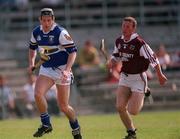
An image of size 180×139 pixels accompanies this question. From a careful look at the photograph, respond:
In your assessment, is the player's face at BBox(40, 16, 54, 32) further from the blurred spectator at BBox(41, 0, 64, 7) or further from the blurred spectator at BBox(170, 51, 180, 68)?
the blurred spectator at BBox(41, 0, 64, 7)

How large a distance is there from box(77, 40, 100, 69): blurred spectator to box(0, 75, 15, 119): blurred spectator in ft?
10.3

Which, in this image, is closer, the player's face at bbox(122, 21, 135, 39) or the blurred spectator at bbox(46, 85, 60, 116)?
the player's face at bbox(122, 21, 135, 39)

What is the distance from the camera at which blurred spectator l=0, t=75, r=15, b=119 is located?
27447 millimetres

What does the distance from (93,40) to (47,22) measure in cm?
1707

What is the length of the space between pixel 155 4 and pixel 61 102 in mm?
18380

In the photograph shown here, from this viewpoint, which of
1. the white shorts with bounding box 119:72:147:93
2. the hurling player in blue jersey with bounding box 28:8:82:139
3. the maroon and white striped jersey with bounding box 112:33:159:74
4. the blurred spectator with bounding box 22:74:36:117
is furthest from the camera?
the blurred spectator with bounding box 22:74:36:117

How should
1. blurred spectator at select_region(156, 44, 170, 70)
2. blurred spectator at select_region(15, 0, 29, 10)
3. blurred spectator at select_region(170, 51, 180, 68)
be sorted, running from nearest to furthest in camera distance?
blurred spectator at select_region(156, 44, 170, 70) → blurred spectator at select_region(170, 51, 180, 68) → blurred spectator at select_region(15, 0, 29, 10)

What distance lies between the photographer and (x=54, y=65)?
15.2m

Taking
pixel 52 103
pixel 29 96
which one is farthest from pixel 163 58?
pixel 29 96

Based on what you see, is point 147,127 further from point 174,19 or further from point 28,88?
point 174,19

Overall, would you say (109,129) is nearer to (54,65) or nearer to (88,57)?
(54,65)

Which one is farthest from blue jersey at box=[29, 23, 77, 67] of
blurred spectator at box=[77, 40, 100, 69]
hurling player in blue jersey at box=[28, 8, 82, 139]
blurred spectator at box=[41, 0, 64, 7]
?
blurred spectator at box=[41, 0, 64, 7]

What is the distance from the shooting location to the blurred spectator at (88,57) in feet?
96.5

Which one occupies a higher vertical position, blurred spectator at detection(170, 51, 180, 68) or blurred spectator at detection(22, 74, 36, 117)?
blurred spectator at detection(170, 51, 180, 68)
